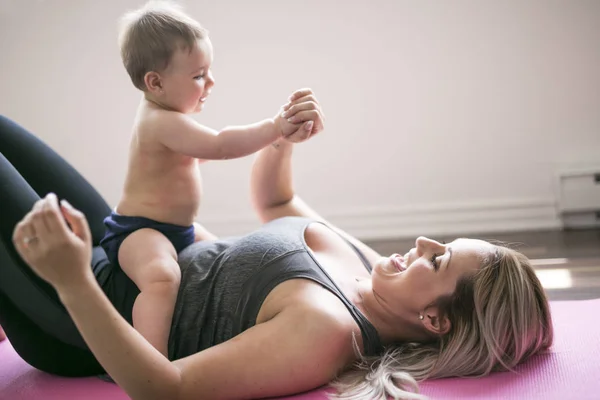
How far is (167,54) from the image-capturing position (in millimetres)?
1632

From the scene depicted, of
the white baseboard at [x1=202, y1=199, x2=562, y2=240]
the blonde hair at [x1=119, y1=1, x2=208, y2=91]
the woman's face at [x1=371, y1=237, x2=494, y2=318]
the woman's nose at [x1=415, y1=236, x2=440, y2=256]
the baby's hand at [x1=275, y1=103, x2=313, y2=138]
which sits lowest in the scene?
the white baseboard at [x1=202, y1=199, x2=562, y2=240]

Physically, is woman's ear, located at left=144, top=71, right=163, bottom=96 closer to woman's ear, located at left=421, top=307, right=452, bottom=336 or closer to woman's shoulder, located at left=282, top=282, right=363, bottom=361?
woman's shoulder, located at left=282, top=282, right=363, bottom=361

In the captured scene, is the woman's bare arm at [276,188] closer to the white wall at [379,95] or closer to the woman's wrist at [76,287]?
the woman's wrist at [76,287]

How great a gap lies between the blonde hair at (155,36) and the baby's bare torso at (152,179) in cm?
10

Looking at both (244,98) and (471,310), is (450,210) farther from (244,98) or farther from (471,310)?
(471,310)

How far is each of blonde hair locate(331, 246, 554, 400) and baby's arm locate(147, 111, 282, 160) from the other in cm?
50

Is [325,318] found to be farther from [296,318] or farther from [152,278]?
[152,278]

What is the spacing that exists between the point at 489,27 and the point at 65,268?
2.57 meters

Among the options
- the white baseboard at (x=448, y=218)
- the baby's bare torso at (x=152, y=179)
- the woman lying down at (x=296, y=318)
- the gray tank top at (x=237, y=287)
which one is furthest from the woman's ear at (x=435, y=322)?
the white baseboard at (x=448, y=218)

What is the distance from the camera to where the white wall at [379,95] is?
10.6ft

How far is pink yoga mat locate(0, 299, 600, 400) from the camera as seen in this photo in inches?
54.1

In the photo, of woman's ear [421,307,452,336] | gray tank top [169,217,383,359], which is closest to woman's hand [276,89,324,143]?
gray tank top [169,217,383,359]

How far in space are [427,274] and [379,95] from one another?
197 cm

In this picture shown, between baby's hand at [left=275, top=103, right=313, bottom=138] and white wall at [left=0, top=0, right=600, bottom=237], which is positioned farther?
white wall at [left=0, top=0, right=600, bottom=237]
